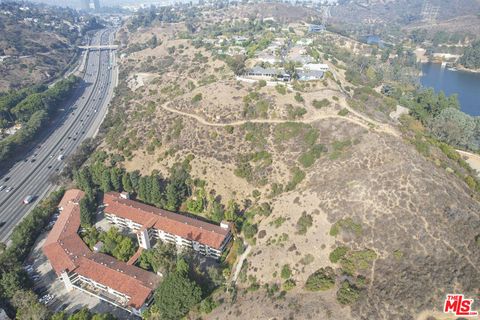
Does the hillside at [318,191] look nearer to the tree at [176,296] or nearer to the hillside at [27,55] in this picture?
the tree at [176,296]

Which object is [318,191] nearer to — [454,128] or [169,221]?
[169,221]

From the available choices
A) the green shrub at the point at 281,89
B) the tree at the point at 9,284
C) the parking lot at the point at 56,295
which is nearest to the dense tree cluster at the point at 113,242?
the parking lot at the point at 56,295

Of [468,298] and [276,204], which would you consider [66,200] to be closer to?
[276,204]

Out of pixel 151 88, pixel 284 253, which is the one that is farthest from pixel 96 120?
pixel 284 253

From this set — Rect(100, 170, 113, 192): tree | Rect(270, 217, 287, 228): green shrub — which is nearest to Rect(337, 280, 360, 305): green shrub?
Rect(270, 217, 287, 228): green shrub

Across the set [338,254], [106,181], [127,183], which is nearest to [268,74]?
[127,183]

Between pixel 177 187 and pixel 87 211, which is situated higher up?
pixel 177 187
